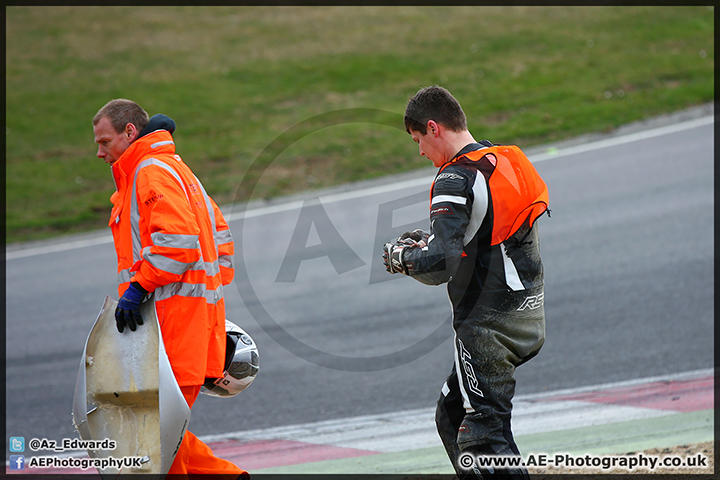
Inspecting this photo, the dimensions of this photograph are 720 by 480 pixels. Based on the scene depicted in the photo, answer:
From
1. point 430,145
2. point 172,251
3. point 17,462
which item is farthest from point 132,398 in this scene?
point 17,462

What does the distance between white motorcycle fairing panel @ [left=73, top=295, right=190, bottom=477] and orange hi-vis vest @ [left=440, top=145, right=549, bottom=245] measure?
1693 mm

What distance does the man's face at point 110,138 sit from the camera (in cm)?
396

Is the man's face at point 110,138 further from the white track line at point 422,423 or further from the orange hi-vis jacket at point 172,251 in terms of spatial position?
the white track line at point 422,423

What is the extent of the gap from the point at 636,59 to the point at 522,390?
406 inches

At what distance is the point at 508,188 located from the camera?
3.35 m

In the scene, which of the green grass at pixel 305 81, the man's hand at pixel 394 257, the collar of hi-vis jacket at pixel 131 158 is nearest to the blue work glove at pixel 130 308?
the collar of hi-vis jacket at pixel 131 158

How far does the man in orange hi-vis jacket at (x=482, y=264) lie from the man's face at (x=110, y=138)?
1556mm

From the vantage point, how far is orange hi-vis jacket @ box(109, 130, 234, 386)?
3.64 metres

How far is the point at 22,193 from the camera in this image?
12562 millimetres

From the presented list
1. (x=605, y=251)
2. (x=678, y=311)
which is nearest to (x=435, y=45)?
(x=605, y=251)

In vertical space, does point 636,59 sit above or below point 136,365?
below

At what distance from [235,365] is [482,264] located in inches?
61.4

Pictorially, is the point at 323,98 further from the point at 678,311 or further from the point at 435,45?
the point at 678,311

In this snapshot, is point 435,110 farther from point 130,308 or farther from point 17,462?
point 17,462
